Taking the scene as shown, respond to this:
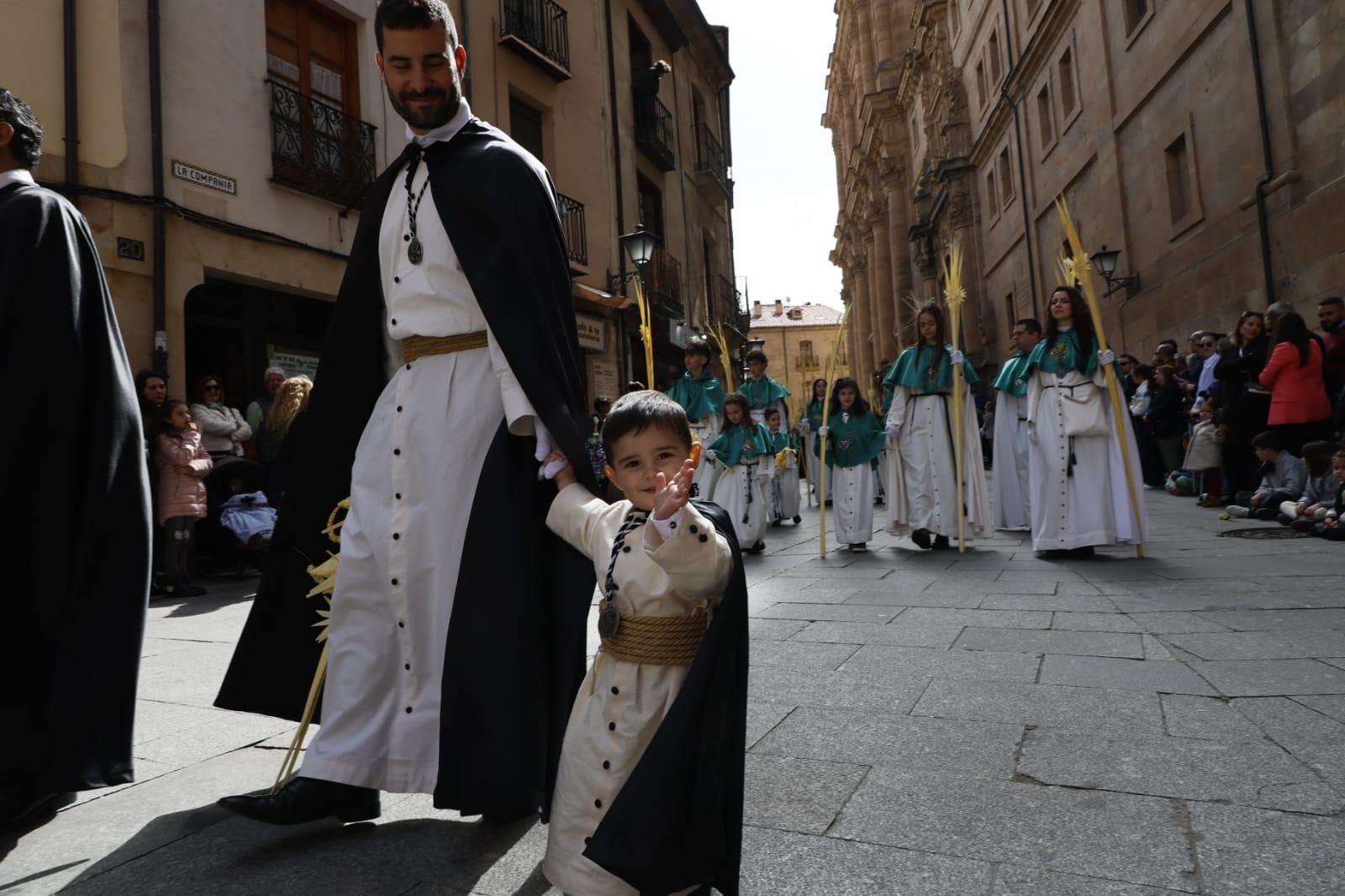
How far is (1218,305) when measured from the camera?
14.7 meters

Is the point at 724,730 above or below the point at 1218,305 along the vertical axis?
below

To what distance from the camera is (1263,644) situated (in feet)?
13.1

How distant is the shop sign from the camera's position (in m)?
16.6

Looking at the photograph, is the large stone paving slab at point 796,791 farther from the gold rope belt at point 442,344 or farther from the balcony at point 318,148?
the balcony at point 318,148

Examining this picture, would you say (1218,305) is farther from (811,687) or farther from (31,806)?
(31,806)

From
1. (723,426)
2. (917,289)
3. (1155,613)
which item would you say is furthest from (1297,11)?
(917,289)

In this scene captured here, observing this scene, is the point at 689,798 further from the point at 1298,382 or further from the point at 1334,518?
the point at 1298,382

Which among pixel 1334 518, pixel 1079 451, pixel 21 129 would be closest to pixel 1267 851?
pixel 21 129

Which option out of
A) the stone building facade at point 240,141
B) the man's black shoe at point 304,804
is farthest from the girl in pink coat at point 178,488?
the man's black shoe at point 304,804

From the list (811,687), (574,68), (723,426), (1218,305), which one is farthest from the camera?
(574,68)

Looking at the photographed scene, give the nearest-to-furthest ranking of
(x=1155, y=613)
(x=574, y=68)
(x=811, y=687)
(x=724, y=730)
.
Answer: (x=724, y=730) < (x=811, y=687) < (x=1155, y=613) < (x=574, y=68)

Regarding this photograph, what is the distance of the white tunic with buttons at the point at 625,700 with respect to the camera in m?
1.83

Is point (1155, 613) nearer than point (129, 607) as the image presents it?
No

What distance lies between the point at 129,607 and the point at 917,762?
2221 mm
